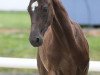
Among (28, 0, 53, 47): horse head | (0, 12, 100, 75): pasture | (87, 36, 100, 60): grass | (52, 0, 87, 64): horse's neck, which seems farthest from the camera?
(0, 12, 100, 75): pasture

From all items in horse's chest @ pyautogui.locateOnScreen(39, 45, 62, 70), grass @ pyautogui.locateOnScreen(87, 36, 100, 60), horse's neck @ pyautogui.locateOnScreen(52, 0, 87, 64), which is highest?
horse's neck @ pyautogui.locateOnScreen(52, 0, 87, 64)

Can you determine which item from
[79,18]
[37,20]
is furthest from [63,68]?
[79,18]

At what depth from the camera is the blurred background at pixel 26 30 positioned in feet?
38.7

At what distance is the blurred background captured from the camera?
11781mm

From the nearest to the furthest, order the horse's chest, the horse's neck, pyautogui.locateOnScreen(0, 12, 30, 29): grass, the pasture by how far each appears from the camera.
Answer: the horse's neck < the horse's chest < the pasture < pyautogui.locateOnScreen(0, 12, 30, 29): grass

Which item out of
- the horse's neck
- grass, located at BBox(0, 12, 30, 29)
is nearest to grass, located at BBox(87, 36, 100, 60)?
grass, located at BBox(0, 12, 30, 29)

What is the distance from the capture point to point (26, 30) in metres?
14.9

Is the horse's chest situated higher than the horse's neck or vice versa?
the horse's neck

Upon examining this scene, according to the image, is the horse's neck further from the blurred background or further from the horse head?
the blurred background

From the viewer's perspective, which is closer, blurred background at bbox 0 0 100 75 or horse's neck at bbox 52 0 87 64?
horse's neck at bbox 52 0 87 64

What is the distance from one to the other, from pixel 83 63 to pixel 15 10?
9934 millimetres

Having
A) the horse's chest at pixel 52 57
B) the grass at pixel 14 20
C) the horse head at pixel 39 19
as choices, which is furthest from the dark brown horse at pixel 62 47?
the grass at pixel 14 20

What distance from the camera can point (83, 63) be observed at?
658 cm

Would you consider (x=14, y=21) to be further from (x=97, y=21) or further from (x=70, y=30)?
(x=70, y=30)
